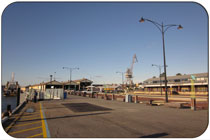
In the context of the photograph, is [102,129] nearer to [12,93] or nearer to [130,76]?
[12,93]

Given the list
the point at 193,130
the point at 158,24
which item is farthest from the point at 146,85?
the point at 193,130

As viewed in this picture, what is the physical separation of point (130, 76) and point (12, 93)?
92.8 metres

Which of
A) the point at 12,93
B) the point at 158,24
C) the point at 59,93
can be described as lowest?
the point at 12,93

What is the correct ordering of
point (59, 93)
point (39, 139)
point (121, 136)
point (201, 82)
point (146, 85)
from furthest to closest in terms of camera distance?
point (146, 85) → point (201, 82) → point (59, 93) → point (121, 136) → point (39, 139)

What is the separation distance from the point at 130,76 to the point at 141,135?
134 meters

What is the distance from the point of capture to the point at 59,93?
3147cm

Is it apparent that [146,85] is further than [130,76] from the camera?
No

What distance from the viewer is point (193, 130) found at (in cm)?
754

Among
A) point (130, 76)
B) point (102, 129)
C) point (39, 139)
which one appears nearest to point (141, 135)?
point (102, 129)

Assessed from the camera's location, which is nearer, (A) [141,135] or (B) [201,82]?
(A) [141,135]

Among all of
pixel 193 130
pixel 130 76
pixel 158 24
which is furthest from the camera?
pixel 130 76

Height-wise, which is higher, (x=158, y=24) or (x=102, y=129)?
(x=158, y=24)

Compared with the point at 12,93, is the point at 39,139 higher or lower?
higher

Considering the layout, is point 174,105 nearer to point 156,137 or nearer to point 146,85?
point 156,137
